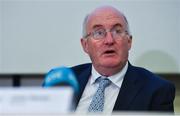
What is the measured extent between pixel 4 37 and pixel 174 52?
1.02 meters

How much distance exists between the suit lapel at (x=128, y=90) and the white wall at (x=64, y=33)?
0.57 m

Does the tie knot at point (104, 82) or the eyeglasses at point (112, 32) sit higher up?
the eyeglasses at point (112, 32)

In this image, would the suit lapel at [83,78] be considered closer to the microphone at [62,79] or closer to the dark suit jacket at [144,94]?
the dark suit jacket at [144,94]

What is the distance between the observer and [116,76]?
136 cm

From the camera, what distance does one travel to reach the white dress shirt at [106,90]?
4.20ft

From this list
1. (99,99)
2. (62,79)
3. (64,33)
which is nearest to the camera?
(62,79)

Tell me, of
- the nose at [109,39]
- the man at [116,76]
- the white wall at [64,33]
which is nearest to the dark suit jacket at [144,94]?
the man at [116,76]

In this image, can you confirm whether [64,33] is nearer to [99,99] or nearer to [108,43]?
[108,43]

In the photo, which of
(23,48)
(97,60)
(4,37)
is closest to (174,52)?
(97,60)

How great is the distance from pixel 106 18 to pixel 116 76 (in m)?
0.25

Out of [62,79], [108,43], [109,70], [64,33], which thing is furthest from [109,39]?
[62,79]

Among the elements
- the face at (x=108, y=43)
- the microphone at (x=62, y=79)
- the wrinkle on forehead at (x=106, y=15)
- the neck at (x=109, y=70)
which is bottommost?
the neck at (x=109, y=70)

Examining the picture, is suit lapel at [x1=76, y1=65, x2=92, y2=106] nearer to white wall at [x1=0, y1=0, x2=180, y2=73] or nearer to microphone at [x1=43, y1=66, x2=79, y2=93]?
white wall at [x1=0, y1=0, x2=180, y2=73]

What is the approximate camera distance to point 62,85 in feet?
1.72
